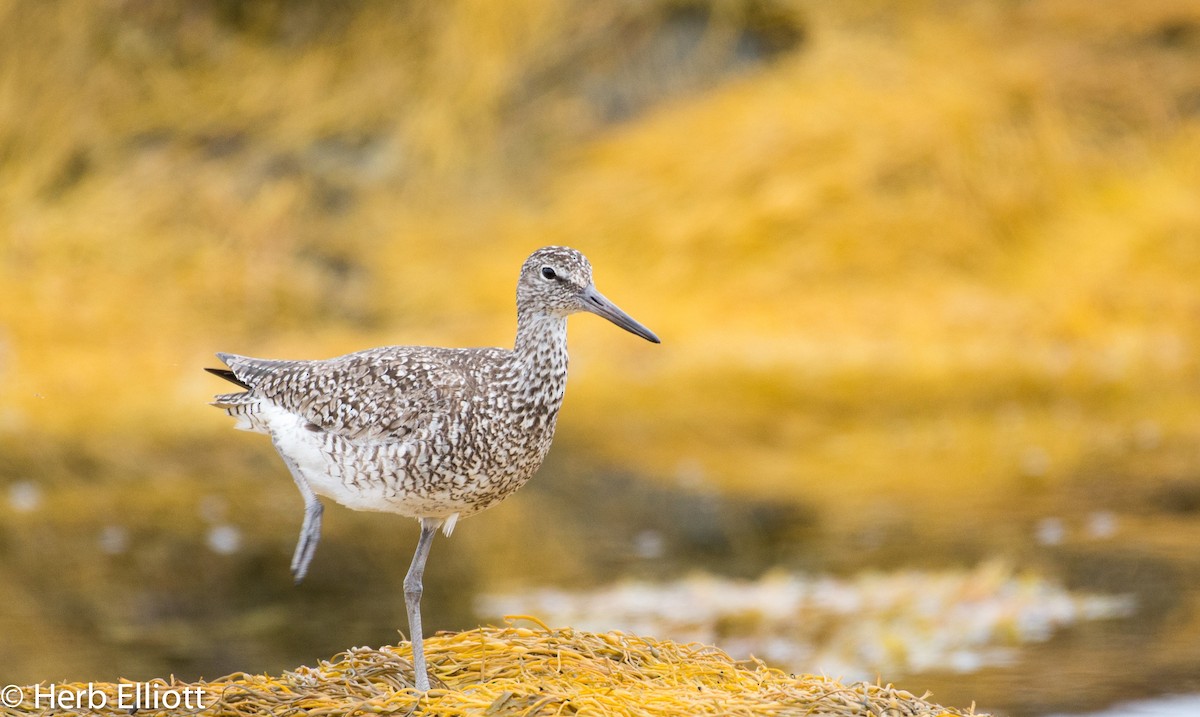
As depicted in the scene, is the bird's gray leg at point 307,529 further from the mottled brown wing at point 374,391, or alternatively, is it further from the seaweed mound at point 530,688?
the seaweed mound at point 530,688

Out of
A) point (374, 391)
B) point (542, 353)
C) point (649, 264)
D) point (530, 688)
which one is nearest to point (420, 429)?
point (374, 391)

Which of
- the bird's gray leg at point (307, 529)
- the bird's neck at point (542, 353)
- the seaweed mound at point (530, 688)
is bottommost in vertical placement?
the seaweed mound at point (530, 688)

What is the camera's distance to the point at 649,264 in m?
12.9

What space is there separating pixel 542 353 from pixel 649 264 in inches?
335

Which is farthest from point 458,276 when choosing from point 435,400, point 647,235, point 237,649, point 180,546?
point 435,400

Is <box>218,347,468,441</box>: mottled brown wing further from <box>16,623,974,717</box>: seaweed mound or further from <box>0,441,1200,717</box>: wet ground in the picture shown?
<box>0,441,1200,717</box>: wet ground

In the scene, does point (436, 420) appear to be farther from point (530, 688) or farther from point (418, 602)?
point (530, 688)

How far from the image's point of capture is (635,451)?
9930 millimetres

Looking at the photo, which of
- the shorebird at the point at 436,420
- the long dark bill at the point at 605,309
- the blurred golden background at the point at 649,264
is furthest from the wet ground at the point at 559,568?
the long dark bill at the point at 605,309

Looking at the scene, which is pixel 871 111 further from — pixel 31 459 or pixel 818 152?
pixel 31 459

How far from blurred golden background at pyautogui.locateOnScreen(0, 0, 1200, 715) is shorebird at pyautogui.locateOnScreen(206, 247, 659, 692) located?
319 cm

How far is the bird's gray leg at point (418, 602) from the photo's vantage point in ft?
14.6

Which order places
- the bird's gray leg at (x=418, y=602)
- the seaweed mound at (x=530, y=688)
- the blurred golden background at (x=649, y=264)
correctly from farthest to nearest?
the blurred golden background at (x=649, y=264) < the bird's gray leg at (x=418, y=602) < the seaweed mound at (x=530, y=688)

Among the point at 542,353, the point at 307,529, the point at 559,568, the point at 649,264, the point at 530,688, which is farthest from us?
the point at 649,264
